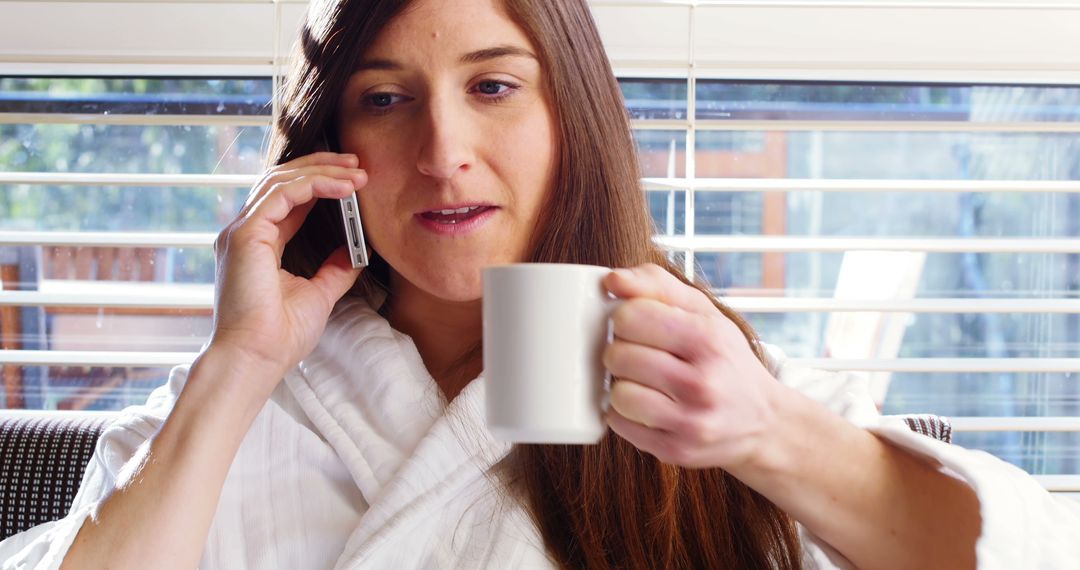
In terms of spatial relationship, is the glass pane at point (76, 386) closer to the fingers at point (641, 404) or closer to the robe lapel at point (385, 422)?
the robe lapel at point (385, 422)

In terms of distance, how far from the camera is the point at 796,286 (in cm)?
223

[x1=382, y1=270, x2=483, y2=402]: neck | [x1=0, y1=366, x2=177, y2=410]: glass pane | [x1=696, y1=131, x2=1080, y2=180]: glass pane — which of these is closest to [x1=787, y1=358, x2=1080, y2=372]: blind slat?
[x1=696, y1=131, x2=1080, y2=180]: glass pane

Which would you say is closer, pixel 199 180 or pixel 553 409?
pixel 553 409

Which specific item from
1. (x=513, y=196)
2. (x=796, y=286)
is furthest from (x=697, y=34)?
(x=513, y=196)

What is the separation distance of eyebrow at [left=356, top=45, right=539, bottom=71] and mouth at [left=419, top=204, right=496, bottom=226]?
18 centimetres

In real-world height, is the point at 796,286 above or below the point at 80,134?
below

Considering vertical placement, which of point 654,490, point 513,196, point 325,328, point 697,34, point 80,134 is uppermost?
point 697,34

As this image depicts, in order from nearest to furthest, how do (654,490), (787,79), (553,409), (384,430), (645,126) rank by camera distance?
(553,409), (654,490), (384,430), (645,126), (787,79)

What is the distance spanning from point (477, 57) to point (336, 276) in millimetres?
389

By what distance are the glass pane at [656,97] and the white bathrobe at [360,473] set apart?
0.84 m

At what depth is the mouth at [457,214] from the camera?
4.18 feet

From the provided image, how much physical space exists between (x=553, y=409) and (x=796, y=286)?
1583mm

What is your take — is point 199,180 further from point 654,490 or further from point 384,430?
point 654,490

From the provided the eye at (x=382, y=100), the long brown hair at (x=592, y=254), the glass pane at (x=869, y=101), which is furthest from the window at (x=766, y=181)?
the eye at (x=382, y=100)
